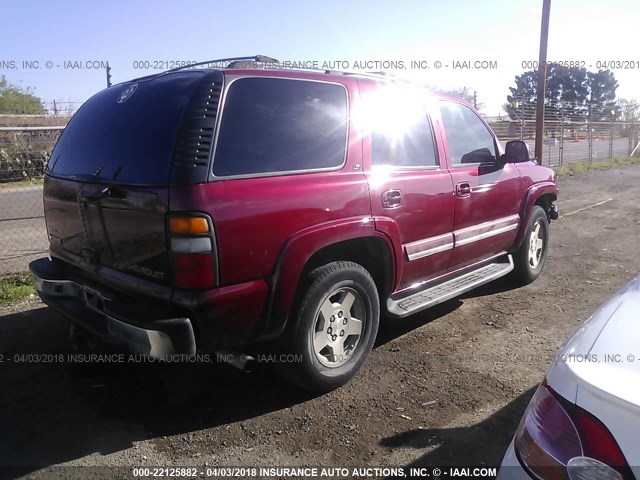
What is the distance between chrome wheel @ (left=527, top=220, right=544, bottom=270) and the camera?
5593 mm

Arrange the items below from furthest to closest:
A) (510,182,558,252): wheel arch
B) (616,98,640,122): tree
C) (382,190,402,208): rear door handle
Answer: (616,98,640,122): tree < (510,182,558,252): wheel arch < (382,190,402,208): rear door handle

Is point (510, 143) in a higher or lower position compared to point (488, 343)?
higher

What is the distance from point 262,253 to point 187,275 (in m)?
0.43

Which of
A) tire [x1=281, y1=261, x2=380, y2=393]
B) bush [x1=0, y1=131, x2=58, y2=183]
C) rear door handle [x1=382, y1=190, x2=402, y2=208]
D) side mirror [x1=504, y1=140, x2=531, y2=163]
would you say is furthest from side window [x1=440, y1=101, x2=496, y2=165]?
bush [x1=0, y1=131, x2=58, y2=183]

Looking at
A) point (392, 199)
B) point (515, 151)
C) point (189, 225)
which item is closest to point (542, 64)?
point (515, 151)

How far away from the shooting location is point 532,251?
18.6 ft

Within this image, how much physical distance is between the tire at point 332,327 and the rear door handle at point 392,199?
494mm

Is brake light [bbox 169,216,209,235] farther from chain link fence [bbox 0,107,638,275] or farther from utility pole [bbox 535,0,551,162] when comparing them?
utility pole [bbox 535,0,551,162]

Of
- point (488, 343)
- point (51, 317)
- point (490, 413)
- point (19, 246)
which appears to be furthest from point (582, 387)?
point (19, 246)

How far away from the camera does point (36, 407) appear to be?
323cm

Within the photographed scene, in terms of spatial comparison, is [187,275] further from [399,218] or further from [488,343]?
[488,343]

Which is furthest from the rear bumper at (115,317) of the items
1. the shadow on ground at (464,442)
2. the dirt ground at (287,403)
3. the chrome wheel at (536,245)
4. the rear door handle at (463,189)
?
the chrome wheel at (536,245)

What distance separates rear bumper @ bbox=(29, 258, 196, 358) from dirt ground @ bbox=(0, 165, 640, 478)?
0.57 metres

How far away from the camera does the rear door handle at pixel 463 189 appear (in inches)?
168
